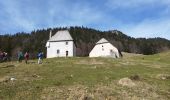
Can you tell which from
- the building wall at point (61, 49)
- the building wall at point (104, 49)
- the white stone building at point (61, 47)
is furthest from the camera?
the building wall at point (104, 49)

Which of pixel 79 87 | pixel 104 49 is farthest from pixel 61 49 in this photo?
pixel 79 87

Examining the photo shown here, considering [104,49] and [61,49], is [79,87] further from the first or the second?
[104,49]

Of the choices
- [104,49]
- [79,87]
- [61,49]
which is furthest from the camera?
[104,49]

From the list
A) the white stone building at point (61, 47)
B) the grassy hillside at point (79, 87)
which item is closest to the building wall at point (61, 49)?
the white stone building at point (61, 47)

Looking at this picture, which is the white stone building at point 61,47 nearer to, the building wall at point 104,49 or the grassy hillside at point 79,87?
the building wall at point 104,49

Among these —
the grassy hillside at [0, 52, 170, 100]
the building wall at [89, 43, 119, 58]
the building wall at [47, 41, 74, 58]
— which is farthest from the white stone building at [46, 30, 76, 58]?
the grassy hillside at [0, 52, 170, 100]

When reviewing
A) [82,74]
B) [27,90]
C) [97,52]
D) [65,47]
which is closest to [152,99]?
[27,90]

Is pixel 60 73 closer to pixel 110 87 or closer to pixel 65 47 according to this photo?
pixel 110 87

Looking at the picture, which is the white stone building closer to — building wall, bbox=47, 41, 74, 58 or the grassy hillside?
building wall, bbox=47, 41, 74, 58

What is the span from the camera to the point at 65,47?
10669 centimetres

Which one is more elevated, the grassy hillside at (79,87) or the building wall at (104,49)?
the building wall at (104,49)

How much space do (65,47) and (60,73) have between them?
190 ft

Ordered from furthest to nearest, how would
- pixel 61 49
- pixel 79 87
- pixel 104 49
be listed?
pixel 104 49, pixel 61 49, pixel 79 87

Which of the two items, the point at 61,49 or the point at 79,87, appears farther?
the point at 61,49
